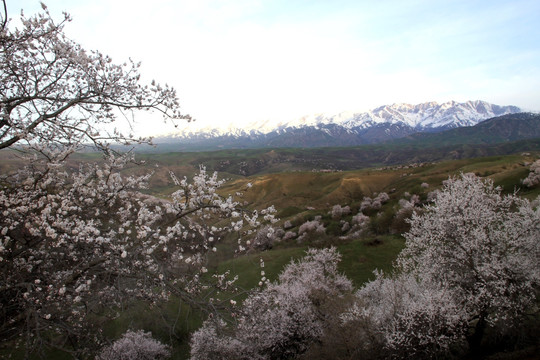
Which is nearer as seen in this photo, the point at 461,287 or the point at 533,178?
the point at 461,287

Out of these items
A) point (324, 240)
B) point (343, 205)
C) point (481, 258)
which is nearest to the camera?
point (481, 258)

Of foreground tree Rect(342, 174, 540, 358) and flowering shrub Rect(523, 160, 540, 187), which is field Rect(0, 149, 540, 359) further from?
foreground tree Rect(342, 174, 540, 358)

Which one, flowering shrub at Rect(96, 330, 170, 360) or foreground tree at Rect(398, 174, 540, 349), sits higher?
foreground tree at Rect(398, 174, 540, 349)

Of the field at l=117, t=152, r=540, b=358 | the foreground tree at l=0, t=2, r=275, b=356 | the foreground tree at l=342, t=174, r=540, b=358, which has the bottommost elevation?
the field at l=117, t=152, r=540, b=358

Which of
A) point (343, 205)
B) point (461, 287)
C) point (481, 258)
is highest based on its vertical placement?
point (481, 258)

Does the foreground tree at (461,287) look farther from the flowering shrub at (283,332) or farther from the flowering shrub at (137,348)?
the flowering shrub at (137,348)

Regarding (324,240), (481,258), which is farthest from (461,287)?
(324,240)

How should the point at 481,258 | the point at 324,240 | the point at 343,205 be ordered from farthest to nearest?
1. the point at 343,205
2. the point at 324,240
3. the point at 481,258

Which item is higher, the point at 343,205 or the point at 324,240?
the point at 324,240

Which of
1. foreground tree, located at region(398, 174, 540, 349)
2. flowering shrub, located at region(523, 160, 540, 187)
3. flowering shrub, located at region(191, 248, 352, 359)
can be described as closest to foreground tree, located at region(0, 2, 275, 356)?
flowering shrub, located at region(191, 248, 352, 359)

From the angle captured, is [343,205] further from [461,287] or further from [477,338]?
[461,287]

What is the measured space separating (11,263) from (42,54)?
5103 millimetres

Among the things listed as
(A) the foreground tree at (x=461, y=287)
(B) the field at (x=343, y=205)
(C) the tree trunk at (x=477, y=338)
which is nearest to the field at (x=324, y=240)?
(B) the field at (x=343, y=205)

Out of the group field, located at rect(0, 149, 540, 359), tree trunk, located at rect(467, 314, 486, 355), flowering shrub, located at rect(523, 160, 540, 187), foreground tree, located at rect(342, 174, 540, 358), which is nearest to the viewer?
field, located at rect(0, 149, 540, 359)
